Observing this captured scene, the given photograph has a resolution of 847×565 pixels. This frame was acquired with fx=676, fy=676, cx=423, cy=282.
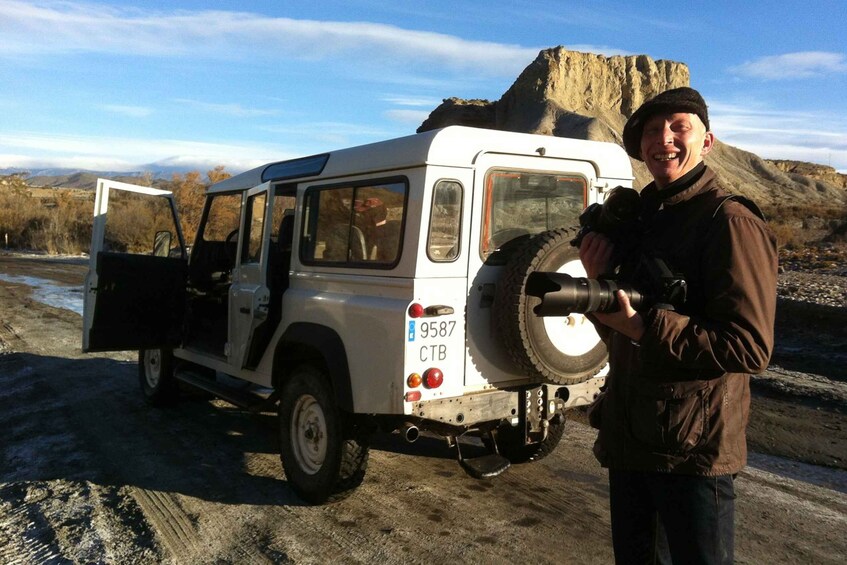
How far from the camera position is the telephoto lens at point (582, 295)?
77.7 inches

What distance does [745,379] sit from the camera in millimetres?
2061

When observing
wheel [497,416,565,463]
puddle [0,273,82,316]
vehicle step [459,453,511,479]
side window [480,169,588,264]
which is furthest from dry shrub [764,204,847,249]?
vehicle step [459,453,511,479]

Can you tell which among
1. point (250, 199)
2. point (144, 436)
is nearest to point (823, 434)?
point (250, 199)

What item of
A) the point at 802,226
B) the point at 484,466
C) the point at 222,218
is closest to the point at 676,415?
the point at 484,466

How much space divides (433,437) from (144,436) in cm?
257

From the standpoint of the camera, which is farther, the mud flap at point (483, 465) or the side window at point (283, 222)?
the side window at point (283, 222)

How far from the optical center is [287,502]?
4.62 meters

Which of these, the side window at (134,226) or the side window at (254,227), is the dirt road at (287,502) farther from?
the side window at (134,226)

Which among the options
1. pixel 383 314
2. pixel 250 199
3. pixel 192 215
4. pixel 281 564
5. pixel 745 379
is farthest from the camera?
pixel 192 215

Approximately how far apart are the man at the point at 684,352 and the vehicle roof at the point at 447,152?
6.16ft

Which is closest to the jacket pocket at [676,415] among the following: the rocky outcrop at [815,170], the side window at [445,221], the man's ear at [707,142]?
the man's ear at [707,142]

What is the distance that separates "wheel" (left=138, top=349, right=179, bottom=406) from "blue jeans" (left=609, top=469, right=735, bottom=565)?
5660 millimetres

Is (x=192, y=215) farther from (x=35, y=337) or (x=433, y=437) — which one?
(x=433, y=437)

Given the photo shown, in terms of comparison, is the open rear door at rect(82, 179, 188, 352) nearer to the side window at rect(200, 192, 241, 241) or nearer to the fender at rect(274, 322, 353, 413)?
the side window at rect(200, 192, 241, 241)
